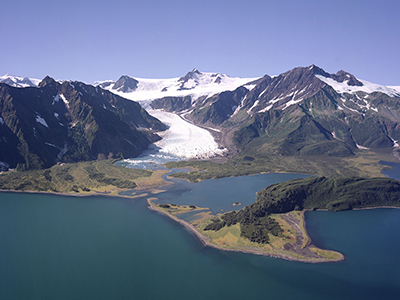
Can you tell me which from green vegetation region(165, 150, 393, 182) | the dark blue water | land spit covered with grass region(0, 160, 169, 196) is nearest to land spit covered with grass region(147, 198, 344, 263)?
the dark blue water

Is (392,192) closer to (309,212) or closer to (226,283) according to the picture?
(309,212)

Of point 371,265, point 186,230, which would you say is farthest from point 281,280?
point 186,230

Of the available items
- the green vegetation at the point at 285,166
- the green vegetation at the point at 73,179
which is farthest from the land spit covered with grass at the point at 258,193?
the green vegetation at the point at 285,166

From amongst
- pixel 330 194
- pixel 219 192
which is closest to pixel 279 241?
pixel 330 194

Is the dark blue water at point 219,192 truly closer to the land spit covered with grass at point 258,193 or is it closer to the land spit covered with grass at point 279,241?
the land spit covered with grass at point 258,193

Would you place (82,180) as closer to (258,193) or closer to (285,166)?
(258,193)
